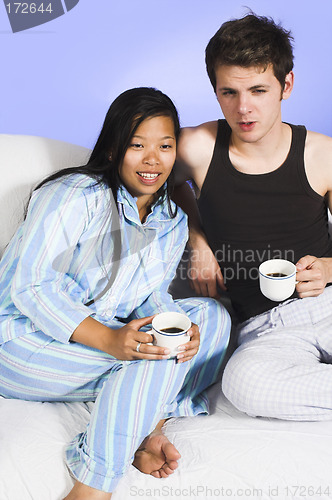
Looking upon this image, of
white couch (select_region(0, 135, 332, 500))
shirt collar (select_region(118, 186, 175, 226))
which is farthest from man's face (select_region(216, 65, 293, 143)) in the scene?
white couch (select_region(0, 135, 332, 500))

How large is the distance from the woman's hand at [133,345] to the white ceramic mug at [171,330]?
2 cm

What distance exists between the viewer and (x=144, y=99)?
174 centimetres

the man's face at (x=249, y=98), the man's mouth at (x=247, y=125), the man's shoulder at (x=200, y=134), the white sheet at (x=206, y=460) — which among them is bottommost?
the white sheet at (x=206, y=460)

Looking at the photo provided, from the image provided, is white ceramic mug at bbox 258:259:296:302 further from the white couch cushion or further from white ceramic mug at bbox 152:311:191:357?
the white couch cushion

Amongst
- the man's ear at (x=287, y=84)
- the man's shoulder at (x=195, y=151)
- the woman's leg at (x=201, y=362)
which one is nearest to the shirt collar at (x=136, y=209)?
the man's shoulder at (x=195, y=151)

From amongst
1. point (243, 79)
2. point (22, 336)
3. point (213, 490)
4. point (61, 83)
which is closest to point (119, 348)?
point (22, 336)

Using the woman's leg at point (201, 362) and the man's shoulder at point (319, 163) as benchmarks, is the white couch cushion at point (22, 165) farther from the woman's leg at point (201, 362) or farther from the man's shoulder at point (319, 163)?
the man's shoulder at point (319, 163)

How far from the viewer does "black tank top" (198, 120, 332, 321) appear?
194cm

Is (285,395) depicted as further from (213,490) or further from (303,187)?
(303,187)

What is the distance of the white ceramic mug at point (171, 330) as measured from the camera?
1495 mm

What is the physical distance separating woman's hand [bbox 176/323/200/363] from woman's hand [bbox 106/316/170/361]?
0.15ft

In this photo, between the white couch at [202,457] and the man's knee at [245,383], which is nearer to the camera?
the white couch at [202,457]

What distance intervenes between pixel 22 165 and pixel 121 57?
2077 millimetres

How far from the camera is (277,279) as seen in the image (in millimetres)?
1644
